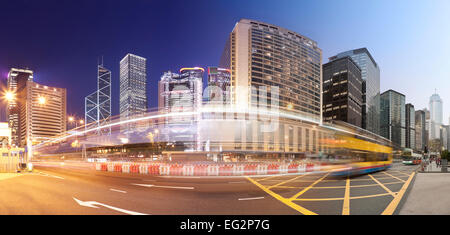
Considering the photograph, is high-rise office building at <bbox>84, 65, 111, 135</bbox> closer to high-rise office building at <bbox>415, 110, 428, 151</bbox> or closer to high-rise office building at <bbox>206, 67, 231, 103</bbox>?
high-rise office building at <bbox>206, 67, 231, 103</bbox>

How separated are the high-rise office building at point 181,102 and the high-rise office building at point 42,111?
228ft

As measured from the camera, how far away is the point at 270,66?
86.7m

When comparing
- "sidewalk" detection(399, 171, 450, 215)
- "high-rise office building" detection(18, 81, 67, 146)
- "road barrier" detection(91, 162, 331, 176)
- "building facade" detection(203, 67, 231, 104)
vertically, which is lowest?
"road barrier" detection(91, 162, 331, 176)

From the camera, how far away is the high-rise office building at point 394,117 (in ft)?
538

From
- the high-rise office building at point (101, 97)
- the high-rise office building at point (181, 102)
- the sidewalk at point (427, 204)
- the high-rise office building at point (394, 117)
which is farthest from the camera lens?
the high-rise office building at point (394, 117)

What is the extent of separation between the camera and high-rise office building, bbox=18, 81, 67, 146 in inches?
4923

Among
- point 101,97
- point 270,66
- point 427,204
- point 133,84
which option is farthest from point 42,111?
point 427,204

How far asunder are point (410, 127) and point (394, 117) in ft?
88.6

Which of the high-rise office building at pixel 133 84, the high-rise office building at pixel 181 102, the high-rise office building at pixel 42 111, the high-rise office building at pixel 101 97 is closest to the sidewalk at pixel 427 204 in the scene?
the high-rise office building at pixel 181 102

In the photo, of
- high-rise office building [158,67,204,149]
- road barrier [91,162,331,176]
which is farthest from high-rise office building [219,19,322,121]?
road barrier [91,162,331,176]

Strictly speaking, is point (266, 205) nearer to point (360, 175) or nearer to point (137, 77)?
point (360, 175)

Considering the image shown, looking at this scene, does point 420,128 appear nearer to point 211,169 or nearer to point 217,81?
point 217,81

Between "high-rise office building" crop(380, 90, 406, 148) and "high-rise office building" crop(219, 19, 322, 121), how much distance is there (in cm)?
11201

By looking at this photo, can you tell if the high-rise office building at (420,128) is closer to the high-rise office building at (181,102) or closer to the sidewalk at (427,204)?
the high-rise office building at (181,102)
